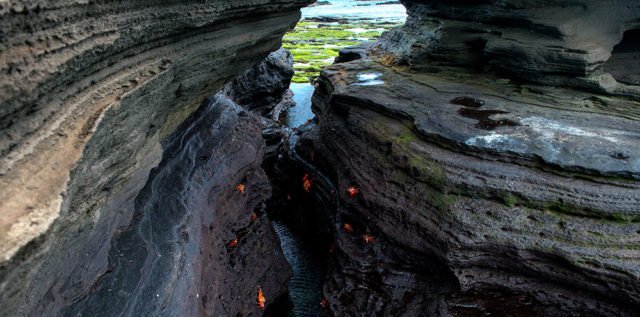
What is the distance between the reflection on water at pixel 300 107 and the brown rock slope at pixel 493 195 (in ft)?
32.0

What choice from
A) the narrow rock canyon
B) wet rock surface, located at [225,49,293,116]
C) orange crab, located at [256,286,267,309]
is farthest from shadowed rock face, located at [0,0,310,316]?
wet rock surface, located at [225,49,293,116]

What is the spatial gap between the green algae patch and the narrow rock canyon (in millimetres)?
12639

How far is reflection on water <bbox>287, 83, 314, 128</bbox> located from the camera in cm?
2016

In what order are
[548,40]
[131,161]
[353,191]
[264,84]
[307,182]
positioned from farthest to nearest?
[264,84], [307,182], [548,40], [353,191], [131,161]

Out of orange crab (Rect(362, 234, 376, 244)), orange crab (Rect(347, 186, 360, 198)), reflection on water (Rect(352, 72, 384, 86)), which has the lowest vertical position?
orange crab (Rect(362, 234, 376, 244))

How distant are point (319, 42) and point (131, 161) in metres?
33.7

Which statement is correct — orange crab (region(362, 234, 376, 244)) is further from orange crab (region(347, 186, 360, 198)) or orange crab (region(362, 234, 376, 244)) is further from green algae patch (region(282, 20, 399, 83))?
green algae patch (region(282, 20, 399, 83))

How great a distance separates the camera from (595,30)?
31.6ft

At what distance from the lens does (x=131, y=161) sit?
5.30m

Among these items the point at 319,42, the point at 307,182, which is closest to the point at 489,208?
the point at 307,182

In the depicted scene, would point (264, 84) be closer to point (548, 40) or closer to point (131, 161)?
point (548, 40)

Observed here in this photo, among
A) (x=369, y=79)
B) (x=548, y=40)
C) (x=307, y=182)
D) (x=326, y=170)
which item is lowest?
(x=307, y=182)

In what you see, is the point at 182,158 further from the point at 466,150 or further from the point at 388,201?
the point at 466,150

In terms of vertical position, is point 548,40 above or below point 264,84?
above
